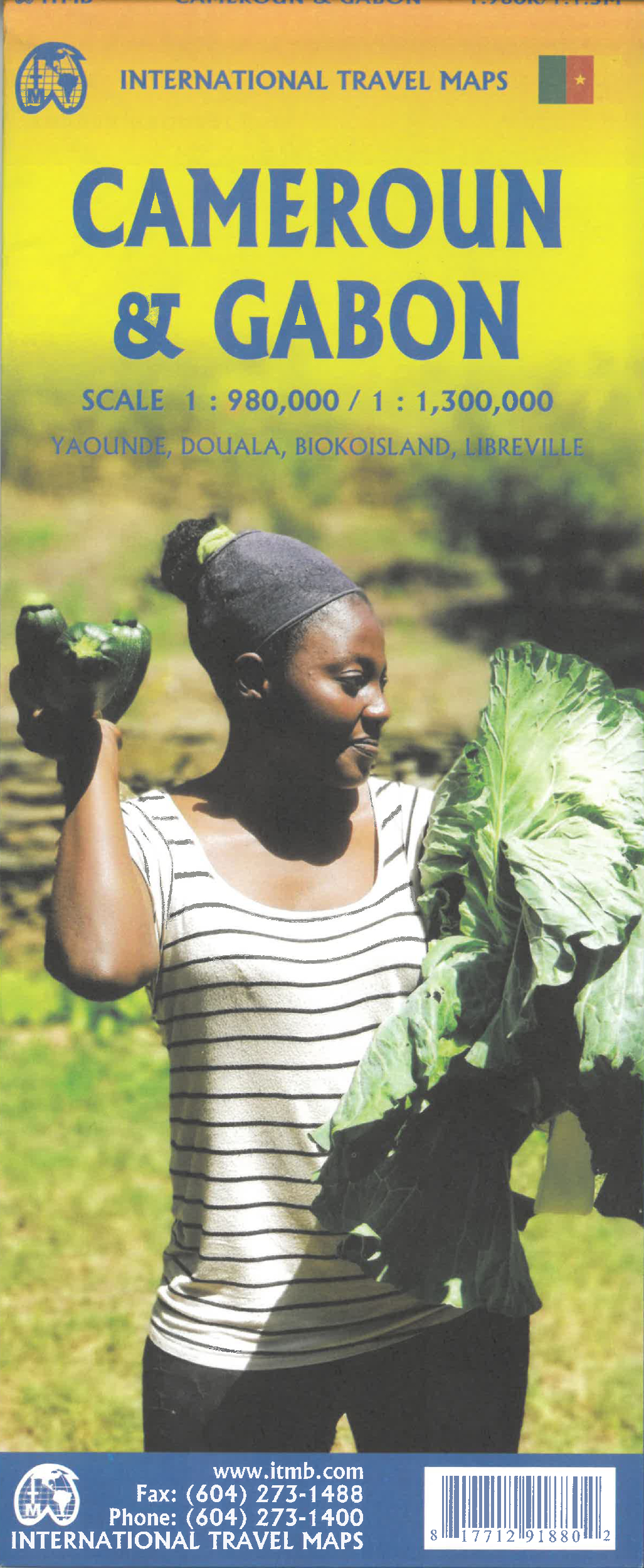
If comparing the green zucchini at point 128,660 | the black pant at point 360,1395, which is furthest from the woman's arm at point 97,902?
the black pant at point 360,1395

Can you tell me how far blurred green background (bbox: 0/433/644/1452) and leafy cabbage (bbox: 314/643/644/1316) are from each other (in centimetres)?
91

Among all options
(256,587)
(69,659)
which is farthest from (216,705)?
(69,659)

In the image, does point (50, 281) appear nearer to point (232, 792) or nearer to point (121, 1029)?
point (232, 792)

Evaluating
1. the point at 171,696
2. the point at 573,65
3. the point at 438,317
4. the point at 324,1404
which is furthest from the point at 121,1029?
the point at 573,65

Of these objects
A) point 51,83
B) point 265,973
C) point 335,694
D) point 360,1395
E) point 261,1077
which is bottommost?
point 360,1395

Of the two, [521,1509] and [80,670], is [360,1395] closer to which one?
[521,1509]

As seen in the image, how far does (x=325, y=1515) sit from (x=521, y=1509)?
382mm

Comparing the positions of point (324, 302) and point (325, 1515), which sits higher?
point (324, 302)

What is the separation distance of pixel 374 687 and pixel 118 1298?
7.80ft

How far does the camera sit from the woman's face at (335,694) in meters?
2.35

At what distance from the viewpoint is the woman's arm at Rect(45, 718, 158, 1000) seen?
2.24 metres

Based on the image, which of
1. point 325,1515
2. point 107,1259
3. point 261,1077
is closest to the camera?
point 261,1077

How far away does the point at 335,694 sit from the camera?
7.73 feet

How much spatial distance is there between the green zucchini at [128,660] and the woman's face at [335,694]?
0.75 ft
